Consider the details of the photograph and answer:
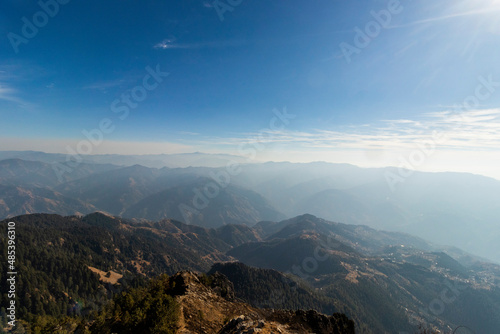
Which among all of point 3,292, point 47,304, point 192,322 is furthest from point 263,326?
point 3,292

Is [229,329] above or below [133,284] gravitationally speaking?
above

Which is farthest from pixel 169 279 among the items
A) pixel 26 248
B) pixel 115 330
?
pixel 26 248

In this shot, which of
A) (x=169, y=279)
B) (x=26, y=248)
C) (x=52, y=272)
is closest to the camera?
(x=169, y=279)

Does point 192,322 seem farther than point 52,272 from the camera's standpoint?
No

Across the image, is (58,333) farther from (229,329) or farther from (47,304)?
(47,304)

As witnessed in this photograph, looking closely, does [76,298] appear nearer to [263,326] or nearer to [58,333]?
[58,333]

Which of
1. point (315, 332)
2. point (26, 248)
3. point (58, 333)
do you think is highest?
point (315, 332)

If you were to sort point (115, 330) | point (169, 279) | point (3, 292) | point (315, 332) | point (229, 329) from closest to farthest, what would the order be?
point (229, 329) → point (115, 330) → point (315, 332) → point (169, 279) → point (3, 292)

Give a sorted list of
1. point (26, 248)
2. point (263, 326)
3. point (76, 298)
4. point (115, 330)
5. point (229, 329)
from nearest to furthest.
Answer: point (263, 326) → point (229, 329) → point (115, 330) → point (76, 298) → point (26, 248)

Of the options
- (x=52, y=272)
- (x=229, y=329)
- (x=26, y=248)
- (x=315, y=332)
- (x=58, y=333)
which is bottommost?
(x=52, y=272)
